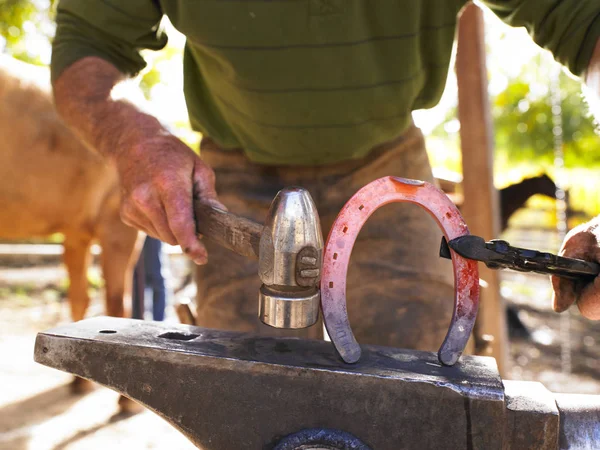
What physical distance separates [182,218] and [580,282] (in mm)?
791

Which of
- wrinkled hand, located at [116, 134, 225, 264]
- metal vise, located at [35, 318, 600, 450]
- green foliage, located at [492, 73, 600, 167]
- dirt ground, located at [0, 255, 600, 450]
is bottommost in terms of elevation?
dirt ground, located at [0, 255, 600, 450]

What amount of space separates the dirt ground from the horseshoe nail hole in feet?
6.74

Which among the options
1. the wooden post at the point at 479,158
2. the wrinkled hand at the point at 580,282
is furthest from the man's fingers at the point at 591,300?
the wooden post at the point at 479,158

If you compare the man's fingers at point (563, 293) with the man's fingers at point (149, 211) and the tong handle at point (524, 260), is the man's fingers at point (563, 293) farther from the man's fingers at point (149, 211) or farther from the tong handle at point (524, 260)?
the man's fingers at point (149, 211)

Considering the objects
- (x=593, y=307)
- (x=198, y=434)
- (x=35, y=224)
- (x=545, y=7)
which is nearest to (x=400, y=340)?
(x=593, y=307)

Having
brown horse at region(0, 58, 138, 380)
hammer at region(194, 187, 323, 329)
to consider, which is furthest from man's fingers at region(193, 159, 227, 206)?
brown horse at region(0, 58, 138, 380)

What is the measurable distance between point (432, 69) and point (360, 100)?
0.75 feet

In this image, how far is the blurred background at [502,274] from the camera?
3.13 m

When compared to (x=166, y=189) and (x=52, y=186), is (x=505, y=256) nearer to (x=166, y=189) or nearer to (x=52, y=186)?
(x=166, y=189)

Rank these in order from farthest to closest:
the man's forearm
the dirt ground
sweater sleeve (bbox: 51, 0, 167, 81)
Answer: the dirt ground, sweater sleeve (bbox: 51, 0, 167, 81), the man's forearm

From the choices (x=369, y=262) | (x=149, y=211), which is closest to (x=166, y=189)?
(x=149, y=211)

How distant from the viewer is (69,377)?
12.7 feet

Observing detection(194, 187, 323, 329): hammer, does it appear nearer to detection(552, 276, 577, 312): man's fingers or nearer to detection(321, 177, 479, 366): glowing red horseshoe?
detection(321, 177, 479, 366): glowing red horseshoe

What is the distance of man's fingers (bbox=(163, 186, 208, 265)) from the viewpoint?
3.84 feet
